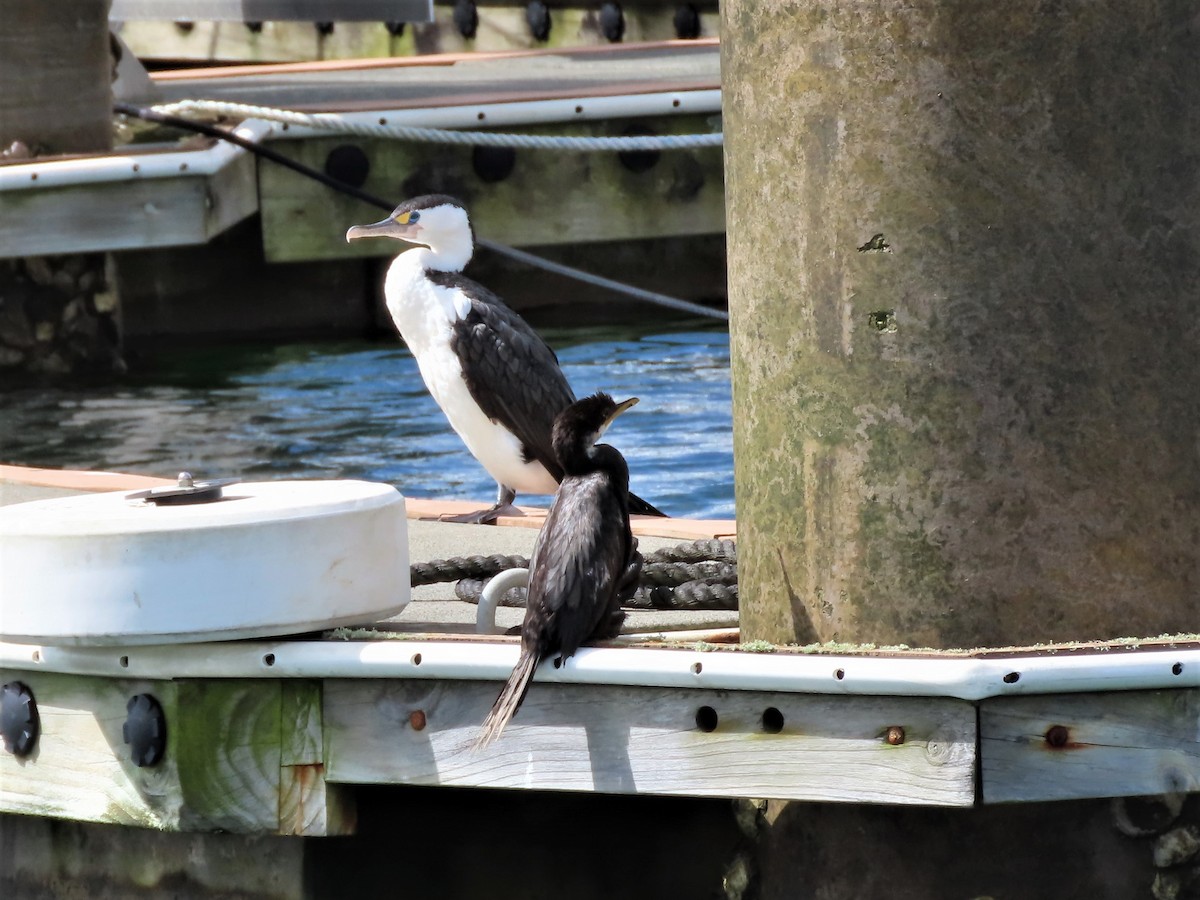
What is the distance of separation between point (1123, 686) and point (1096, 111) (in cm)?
99

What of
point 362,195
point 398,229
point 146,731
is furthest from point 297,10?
point 146,731

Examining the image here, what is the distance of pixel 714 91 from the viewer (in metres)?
11.6

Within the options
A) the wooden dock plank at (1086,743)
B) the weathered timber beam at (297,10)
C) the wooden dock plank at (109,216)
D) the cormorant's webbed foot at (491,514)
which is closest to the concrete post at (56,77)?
the weathered timber beam at (297,10)

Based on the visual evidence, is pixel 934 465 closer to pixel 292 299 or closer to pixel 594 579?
pixel 594 579

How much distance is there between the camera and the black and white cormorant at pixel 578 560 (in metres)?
3.91

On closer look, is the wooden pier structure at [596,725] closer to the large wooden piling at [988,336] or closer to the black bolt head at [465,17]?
the large wooden piling at [988,336]

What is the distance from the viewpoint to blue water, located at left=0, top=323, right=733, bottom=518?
9273 mm

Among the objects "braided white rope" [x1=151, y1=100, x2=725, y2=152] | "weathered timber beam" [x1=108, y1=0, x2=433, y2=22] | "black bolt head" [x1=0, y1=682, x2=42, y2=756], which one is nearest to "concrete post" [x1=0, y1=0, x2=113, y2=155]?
"weathered timber beam" [x1=108, y1=0, x2=433, y2=22]

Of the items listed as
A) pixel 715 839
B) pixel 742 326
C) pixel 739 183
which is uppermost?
pixel 739 183

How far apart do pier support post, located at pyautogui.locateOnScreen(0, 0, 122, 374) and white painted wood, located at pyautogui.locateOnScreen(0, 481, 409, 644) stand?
20.4 ft

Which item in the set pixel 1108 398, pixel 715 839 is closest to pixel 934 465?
pixel 1108 398

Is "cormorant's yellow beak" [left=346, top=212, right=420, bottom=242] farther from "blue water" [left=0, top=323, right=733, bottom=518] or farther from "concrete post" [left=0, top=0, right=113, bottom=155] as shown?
"concrete post" [left=0, top=0, right=113, bottom=155]

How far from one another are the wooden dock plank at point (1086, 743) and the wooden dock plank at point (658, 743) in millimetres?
57

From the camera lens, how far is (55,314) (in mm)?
10945
